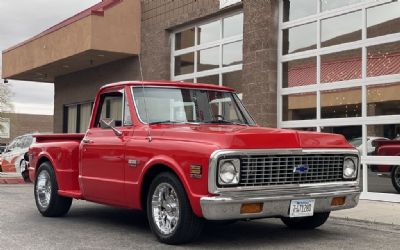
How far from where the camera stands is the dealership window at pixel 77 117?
22.5 metres

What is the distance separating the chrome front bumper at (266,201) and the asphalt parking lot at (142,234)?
17.8 inches

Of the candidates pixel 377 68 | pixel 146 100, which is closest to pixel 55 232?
pixel 146 100

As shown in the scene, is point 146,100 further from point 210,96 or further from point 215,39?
point 215,39

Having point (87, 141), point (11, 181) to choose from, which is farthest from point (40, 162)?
point (11, 181)

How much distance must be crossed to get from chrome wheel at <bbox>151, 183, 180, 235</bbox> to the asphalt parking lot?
207 mm

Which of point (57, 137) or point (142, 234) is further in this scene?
point (57, 137)

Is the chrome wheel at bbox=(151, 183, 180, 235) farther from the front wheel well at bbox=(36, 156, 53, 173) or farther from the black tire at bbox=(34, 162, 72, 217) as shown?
the front wheel well at bbox=(36, 156, 53, 173)

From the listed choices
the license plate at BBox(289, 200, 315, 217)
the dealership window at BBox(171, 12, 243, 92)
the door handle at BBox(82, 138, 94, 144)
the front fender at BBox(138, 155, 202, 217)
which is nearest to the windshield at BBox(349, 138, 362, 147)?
the dealership window at BBox(171, 12, 243, 92)

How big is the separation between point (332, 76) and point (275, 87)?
1.62 metres

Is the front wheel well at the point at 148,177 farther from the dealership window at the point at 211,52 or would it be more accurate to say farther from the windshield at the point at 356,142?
the dealership window at the point at 211,52

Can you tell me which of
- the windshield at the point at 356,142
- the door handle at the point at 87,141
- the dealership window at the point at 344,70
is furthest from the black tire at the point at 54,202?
the dealership window at the point at 344,70

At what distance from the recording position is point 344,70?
1238 cm

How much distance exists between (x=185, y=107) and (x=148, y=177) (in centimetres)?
115

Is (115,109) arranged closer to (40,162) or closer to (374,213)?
(40,162)
